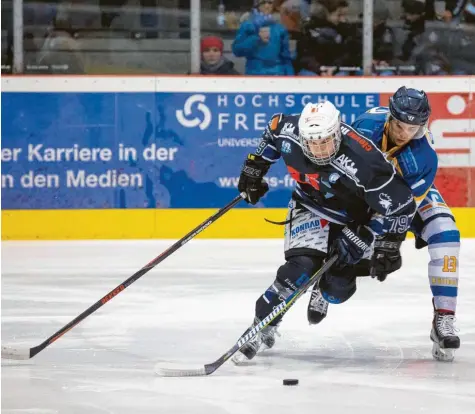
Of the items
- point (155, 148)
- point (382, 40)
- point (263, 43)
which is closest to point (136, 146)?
point (155, 148)

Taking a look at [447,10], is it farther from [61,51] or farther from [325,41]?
[61,51]

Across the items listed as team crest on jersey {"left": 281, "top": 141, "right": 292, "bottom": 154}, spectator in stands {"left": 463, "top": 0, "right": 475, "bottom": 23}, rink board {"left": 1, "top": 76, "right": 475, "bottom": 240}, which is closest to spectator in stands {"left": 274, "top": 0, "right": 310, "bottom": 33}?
rink board {"left": 1, "top": 76, "right": 475, "bottom": 240}

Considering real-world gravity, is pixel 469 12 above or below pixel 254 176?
above

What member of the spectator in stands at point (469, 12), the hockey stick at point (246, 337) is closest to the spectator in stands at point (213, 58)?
the spectator in stands at point (469, 12)

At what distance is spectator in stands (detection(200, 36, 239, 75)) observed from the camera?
26.8 feet

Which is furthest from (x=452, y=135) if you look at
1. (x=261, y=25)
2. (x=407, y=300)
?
(x=407, y=300)

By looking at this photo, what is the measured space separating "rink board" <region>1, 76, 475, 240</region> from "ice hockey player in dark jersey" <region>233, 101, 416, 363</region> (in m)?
3.62

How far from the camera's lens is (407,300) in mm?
5680

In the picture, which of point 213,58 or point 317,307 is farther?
point 213,58

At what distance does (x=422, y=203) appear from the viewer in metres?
4.51

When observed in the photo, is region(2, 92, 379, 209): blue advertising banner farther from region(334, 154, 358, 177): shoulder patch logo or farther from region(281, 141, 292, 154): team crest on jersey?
region(334, 154, 358, 177): shoulder patch logo

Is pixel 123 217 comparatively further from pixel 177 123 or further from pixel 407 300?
pixel 407 300

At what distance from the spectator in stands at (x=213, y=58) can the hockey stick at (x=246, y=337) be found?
13.4 ft

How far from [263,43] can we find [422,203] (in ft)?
12.9
